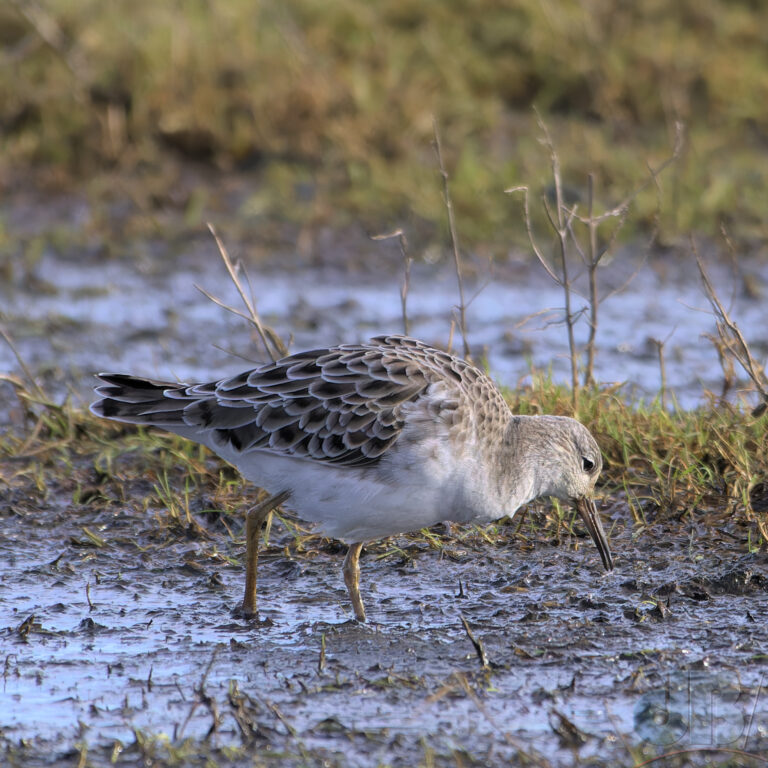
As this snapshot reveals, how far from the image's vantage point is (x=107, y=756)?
411 cm

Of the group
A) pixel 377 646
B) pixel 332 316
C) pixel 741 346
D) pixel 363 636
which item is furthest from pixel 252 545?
pixel 332 316

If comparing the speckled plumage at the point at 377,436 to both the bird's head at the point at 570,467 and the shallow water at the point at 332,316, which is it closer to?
the bird's head at the point at 570,467

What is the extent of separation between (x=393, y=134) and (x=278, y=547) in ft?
18.3

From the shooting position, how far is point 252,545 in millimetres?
5480

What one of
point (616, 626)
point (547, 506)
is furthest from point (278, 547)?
point (616, 626)

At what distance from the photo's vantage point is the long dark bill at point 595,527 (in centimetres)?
567

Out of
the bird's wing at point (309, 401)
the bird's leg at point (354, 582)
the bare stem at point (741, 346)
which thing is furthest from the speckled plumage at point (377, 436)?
the bare stem at point (741, 346)

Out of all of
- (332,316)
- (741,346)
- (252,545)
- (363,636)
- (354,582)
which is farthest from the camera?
(332,316)

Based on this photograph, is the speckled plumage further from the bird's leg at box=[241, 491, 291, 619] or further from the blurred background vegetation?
the blurred background vegetation

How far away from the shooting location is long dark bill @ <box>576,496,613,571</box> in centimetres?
567

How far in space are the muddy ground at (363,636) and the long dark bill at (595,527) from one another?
0.08m

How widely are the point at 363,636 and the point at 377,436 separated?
2.52ft

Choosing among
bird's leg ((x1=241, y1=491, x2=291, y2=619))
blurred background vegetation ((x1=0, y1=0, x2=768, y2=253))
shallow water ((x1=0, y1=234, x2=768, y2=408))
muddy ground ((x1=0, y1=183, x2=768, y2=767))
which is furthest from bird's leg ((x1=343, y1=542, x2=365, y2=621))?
blurred background vegetation ((x1=0, y1=0, x2=768, y2=253))

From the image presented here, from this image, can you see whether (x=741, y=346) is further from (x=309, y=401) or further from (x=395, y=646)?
(x=395, y=646)
